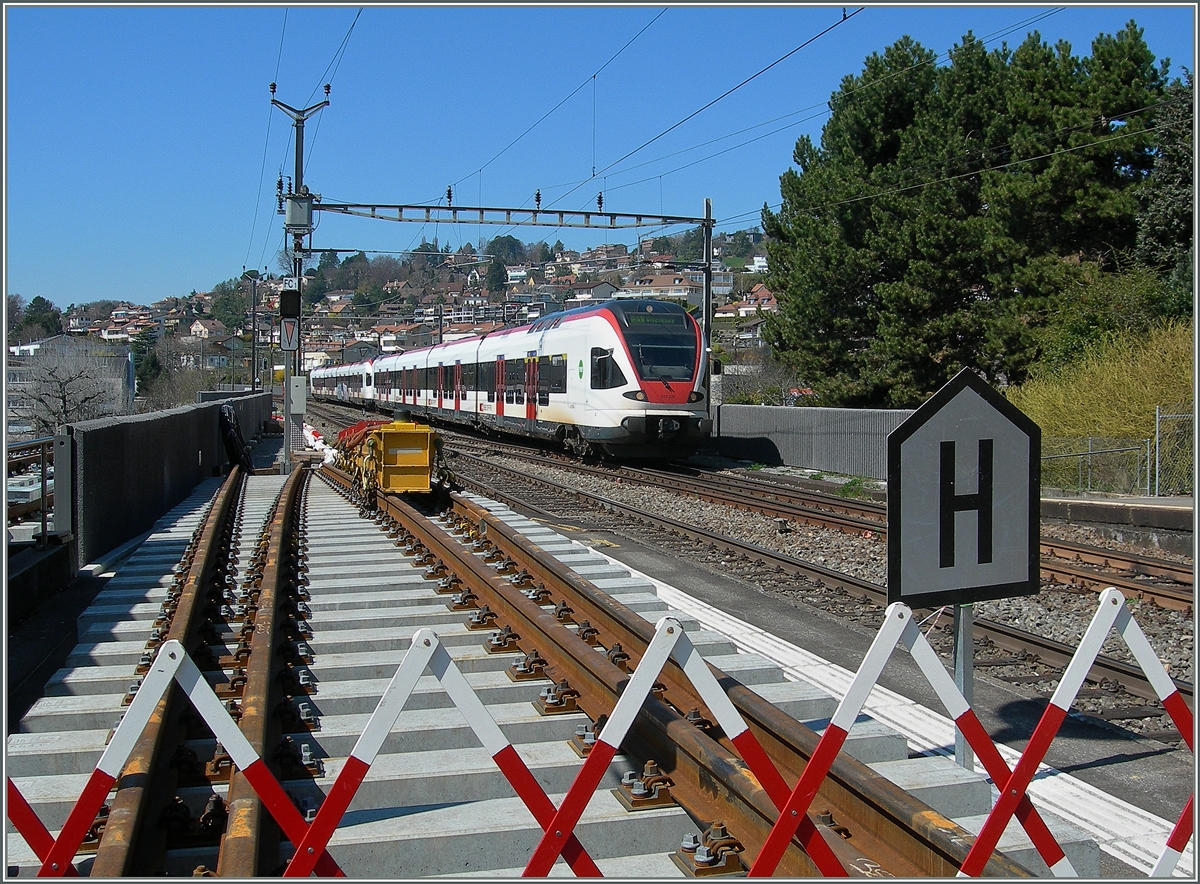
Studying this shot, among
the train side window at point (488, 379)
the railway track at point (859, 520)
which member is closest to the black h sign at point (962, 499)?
the railway track at point (859, 520)

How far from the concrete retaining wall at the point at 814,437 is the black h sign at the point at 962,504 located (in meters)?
16.7

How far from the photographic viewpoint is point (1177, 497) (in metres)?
17.5

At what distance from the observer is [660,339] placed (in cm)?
2198

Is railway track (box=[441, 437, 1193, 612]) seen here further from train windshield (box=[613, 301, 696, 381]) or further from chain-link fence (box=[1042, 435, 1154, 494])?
chain-link fence (box=[1042, 435, 1154, 494])

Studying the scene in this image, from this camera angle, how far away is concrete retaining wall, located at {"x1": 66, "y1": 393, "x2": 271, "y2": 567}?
30.7 feet

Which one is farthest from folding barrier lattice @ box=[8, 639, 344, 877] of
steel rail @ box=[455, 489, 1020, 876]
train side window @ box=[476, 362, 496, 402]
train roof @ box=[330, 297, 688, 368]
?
train side window @ box=[476, 362, 496, 402]

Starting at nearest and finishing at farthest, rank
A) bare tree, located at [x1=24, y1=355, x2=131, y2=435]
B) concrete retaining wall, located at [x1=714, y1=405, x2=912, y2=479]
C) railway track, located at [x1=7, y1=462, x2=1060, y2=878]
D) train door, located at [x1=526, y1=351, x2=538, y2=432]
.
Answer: railway track, located at [x1=7, y1=462, x2=1060, y2=878]
concrete retaining wall, located at [x1=714, y1=405, x2=912, y2=479]
train door, located at [x1=526, y1=351, x2=538, y2=432]
bare tree, located at [x1=24, y1=355, x2=131, y2=435]

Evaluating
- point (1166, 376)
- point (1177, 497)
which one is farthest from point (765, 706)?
point (1166, 376)

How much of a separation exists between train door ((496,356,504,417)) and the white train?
3 cm

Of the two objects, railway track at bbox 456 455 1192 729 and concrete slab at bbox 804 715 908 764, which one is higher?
concrete slab at bbox 804 715 908 764

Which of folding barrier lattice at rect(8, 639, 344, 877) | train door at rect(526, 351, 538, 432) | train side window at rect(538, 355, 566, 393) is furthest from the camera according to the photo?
train door at rect(526, 351, 538, 432)

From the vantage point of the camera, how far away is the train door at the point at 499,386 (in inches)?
1168

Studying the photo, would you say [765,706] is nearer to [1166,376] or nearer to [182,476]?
[182,476]

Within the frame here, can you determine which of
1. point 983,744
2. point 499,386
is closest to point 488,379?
point 499,386
